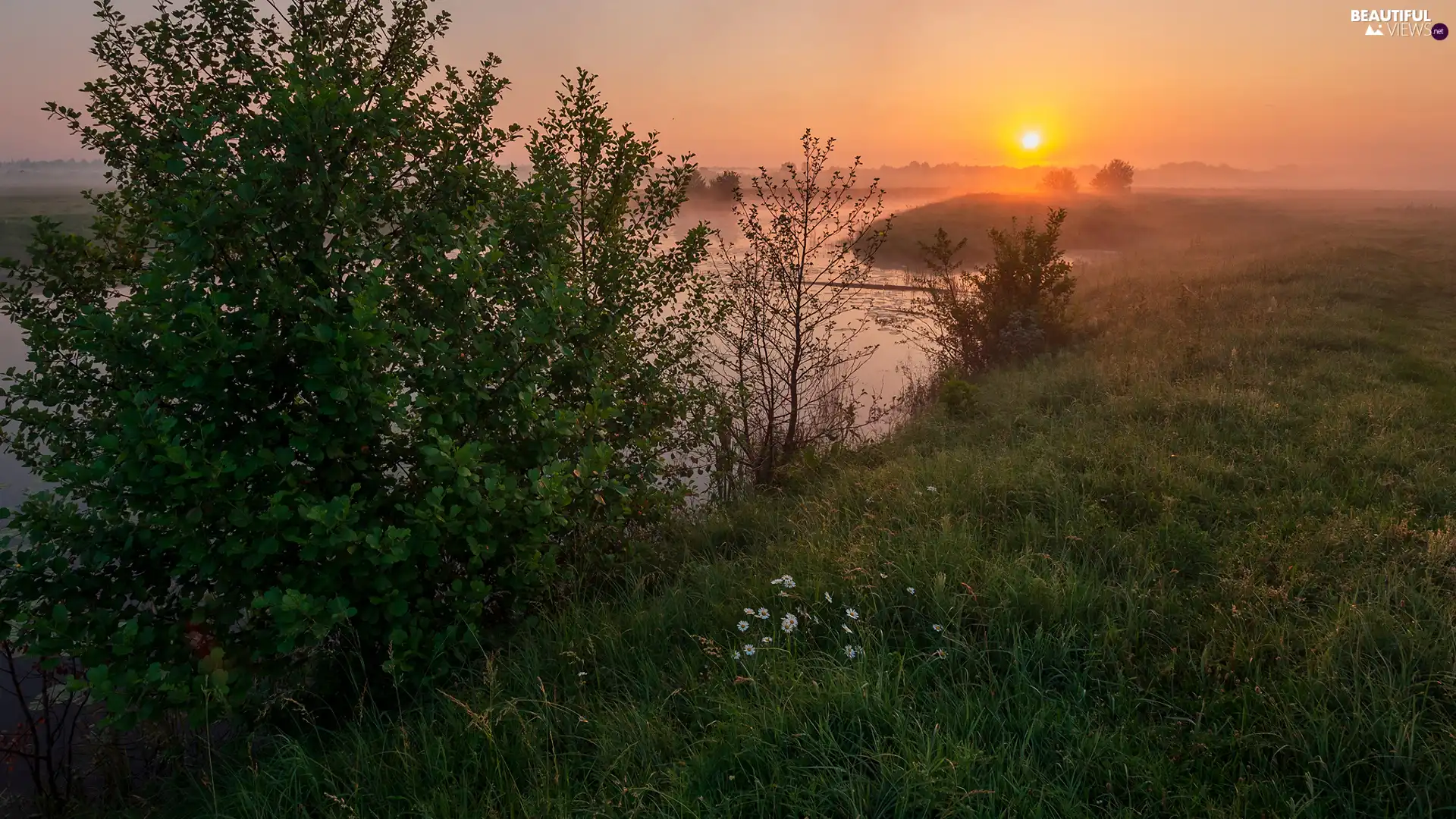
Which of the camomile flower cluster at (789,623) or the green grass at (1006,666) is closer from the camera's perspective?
the green grass at (1006,666)

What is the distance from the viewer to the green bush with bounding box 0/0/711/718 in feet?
11.0

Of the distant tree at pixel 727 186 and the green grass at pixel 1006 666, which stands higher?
the distant tree at pixel 727 186

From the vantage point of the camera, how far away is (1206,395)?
8.12m

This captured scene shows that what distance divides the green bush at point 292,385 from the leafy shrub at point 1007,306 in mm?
11316

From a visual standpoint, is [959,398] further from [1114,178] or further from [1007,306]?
[1114,178]

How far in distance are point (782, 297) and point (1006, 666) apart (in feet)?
19.8

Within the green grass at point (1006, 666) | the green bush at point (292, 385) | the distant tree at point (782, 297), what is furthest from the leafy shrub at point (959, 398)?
the green bush at point (292, 385)

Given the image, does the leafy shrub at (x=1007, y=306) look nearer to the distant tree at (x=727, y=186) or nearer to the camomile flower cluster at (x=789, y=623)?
the distant tree at (x=727, y=186)

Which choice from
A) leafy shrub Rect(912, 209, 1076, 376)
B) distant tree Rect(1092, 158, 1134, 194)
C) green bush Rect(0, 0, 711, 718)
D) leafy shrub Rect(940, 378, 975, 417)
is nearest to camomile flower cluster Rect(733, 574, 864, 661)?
green bush Rect(0, 0, 711, 718)

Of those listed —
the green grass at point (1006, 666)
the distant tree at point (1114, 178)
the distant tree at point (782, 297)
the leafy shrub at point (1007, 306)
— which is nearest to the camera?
the green grass at point (1006, 666)

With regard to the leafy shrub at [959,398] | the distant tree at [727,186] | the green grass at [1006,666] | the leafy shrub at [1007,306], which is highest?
the distant tree at [727,186]

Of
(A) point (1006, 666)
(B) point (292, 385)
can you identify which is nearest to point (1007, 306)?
(A) point (1006, 666)

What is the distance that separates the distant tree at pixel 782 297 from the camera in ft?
27.5

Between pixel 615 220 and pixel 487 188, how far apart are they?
1.96 m
